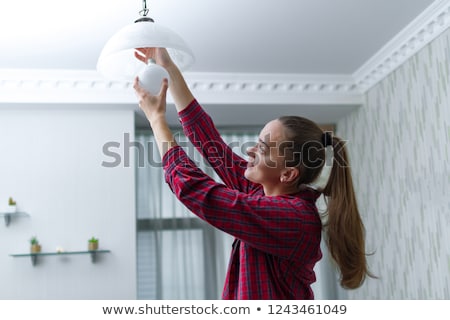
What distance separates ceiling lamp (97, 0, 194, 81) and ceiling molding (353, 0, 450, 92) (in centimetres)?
151

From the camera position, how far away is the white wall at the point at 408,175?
8.32 ft

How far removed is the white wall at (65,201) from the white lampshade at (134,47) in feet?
5.88

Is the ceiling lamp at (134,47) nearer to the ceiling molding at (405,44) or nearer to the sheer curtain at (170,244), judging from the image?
the ceiling molding at (405,44)

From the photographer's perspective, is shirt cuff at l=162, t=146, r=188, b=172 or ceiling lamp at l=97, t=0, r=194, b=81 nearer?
shirt cuff at l=162, t=146, r=188, b=172

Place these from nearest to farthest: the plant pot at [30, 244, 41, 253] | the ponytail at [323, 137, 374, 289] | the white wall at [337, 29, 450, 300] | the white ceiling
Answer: the ponytail at [323, 137, 374, 289] < the white ceiling < the white wall at [337, 29, 450, 300] < the plant pot at [30, 244, 41, 253]

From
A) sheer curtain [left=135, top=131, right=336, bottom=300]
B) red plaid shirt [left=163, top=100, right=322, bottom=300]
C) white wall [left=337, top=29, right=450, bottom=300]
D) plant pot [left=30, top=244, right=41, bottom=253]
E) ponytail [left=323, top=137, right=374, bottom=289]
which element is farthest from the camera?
sheer curtain [left=135, top=131, right=336, bottom=300]

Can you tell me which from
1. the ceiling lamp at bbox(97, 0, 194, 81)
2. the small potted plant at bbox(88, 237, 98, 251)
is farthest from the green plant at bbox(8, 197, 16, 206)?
the ceiling lamp at bbox(97, 0, 194, 81)

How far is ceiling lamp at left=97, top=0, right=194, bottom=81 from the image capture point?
1238 mm

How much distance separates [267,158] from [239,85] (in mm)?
1946

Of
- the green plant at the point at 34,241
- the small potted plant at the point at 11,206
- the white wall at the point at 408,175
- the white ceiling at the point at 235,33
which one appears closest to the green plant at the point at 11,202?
the small potted plant at the point at 11,206

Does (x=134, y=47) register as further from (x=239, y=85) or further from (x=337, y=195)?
(x=239, y=85)

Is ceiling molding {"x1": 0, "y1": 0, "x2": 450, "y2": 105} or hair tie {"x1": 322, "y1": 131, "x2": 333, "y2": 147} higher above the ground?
ceiling molding {"x1": 0, "y1": 0, "x2": 450, "y2": 105}

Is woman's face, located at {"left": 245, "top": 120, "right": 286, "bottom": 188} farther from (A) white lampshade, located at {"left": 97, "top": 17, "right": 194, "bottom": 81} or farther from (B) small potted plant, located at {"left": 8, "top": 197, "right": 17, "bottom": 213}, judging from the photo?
(B) small potted plant, located at {"left": 8, "top": 197, "right": 17, "bottom": 213}

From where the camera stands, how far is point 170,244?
339cm
